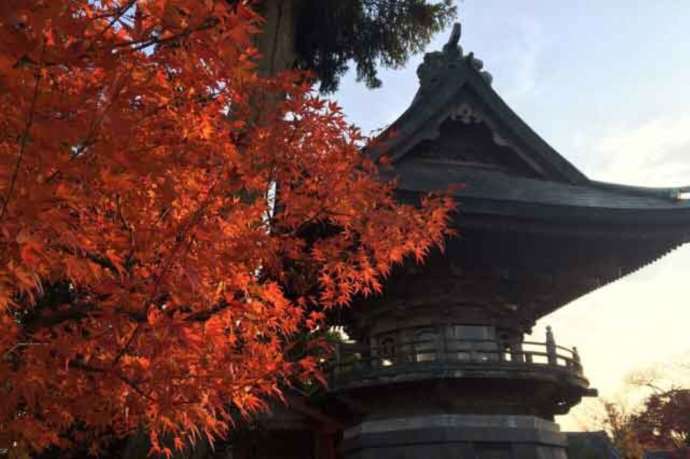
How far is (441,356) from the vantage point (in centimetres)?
1004

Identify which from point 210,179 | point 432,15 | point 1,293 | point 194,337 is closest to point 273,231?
point 210,179

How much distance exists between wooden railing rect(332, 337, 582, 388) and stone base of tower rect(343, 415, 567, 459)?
0.93 metres

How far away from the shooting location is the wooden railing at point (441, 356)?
990 centimetres

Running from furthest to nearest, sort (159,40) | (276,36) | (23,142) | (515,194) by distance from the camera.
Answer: (515,194) < (276,36) < (159,40) < (23,142)

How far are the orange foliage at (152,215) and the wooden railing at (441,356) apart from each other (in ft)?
6.67

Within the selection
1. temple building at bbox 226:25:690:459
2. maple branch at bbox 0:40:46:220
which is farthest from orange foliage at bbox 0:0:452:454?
temple building at bbox 226:25:690:459

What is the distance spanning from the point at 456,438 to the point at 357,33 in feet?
26.4

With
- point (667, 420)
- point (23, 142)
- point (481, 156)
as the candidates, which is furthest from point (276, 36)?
point (667, 420)

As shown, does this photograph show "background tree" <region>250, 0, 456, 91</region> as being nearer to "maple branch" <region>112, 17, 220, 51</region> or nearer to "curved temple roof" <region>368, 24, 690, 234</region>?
"curved temple roof" <region>368, 24, 690, 234</region>

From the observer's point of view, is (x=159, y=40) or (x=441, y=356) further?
(x=441, y=356)

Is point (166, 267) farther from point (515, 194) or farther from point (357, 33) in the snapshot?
point (357, 33)

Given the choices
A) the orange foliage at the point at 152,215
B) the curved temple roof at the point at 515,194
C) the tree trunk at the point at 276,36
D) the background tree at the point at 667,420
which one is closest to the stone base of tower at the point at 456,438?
the curved temple roof at the point at 515,194

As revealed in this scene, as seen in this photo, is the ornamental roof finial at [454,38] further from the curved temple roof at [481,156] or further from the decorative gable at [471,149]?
the decorative gable at [471,149]

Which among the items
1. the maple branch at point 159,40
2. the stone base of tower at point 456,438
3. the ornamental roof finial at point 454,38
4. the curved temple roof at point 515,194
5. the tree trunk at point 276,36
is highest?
the ornamental roof finial at point 454,38
